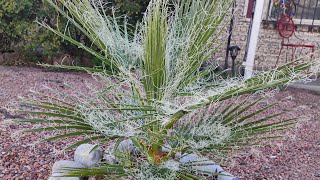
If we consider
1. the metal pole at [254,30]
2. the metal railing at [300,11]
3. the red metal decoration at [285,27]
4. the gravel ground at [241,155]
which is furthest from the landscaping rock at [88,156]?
the metal railing at [300,11]

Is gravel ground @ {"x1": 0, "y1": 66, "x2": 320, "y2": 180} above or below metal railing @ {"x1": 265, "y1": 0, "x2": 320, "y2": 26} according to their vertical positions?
below

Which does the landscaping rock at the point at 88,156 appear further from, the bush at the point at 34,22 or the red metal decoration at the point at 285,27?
the red metal decoration at the point at 285,27

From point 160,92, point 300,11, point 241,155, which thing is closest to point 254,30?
point 300,11

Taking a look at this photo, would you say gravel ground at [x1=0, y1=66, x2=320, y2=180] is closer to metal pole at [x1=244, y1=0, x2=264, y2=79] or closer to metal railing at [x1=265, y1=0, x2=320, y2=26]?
metal pole at [x1=244, y1=0, x2=264, y2=79]

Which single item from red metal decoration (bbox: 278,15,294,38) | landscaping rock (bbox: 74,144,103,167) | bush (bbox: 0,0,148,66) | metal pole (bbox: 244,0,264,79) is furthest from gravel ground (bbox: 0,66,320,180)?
red metal decoration (bbox: 278,15,294,38)

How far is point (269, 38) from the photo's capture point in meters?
6.02

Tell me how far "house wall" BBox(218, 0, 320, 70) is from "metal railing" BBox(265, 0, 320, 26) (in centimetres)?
12

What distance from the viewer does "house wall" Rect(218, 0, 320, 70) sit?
5914 mm

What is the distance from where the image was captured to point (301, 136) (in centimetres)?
304

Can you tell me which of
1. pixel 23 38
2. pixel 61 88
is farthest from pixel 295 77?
pixel 23 38

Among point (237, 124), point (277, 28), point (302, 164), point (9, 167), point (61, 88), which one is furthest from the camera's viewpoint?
point (277, 28)

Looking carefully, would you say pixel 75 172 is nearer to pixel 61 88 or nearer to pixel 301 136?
pixel 301 136

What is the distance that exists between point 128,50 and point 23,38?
4.44 m

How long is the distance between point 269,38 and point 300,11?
0.83 meters
